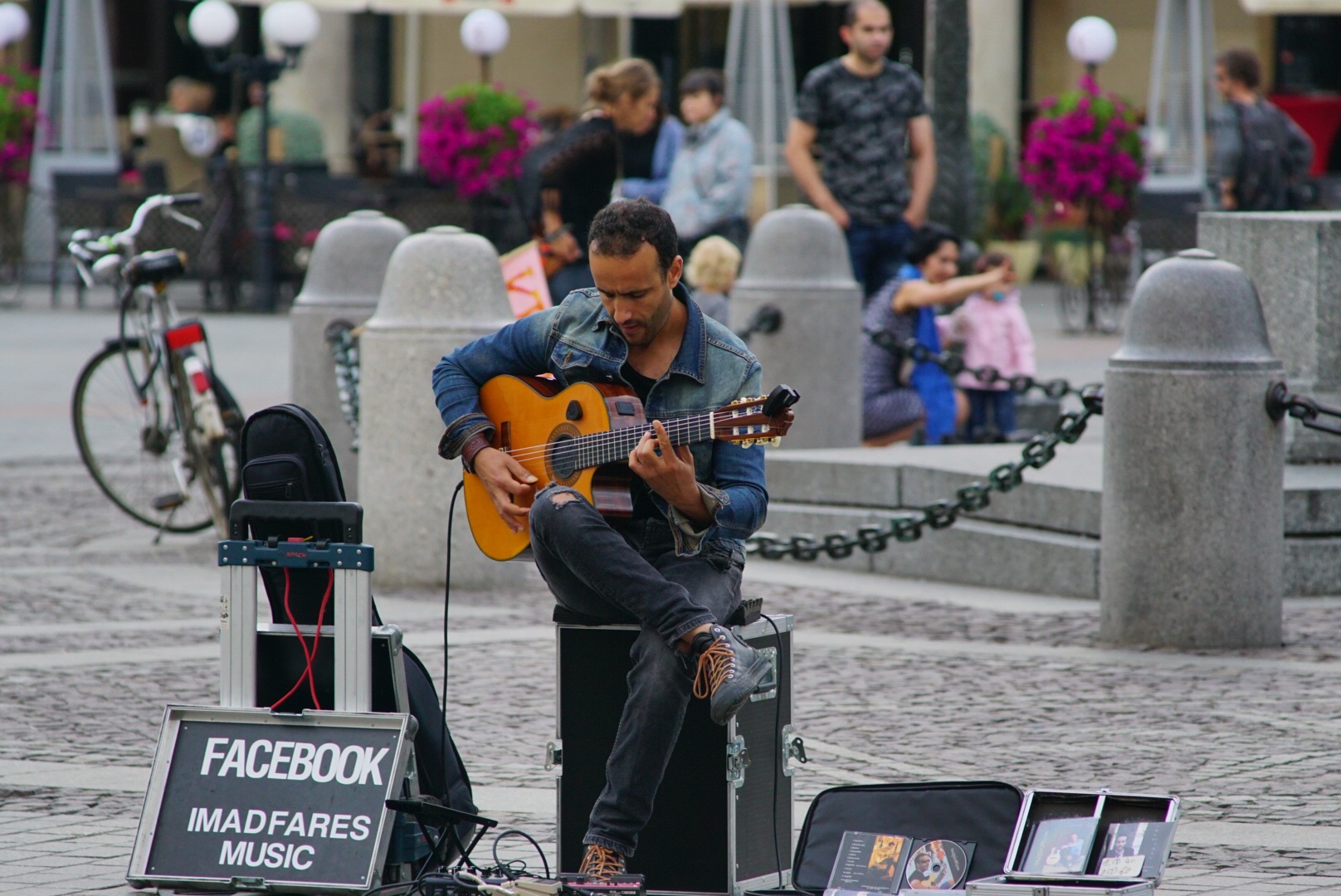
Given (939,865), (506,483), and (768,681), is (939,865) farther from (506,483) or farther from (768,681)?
(506,483)

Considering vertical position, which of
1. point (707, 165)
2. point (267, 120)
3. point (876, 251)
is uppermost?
point (267, 120)

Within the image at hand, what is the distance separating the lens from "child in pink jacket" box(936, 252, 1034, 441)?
34.0 ft

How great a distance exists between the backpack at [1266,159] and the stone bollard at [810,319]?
11.1 ft

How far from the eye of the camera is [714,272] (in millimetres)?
10273

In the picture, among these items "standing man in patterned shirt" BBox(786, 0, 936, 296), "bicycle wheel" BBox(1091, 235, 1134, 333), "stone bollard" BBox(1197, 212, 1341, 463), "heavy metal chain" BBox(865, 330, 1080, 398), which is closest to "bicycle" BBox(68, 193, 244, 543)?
"heavy metal chain" BBox(865, 330, 1080, 398)

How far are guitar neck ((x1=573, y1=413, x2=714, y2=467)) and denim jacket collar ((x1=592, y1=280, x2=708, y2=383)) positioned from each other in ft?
0.48

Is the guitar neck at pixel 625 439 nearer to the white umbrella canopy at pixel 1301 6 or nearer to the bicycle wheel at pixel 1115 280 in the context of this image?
the bicycle wheel at pixel 1115 280

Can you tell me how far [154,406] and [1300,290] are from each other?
469 centimetres

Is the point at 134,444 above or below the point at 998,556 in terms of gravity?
above

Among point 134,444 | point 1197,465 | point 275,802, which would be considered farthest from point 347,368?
point 275,802

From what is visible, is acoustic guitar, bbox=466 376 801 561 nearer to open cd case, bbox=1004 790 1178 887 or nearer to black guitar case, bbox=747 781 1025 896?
black guitar case, bbox=747 781 1025 896

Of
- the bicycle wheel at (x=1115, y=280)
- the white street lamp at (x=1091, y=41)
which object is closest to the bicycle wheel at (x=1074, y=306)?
the bicycle wheel at (x=1115, y=280)

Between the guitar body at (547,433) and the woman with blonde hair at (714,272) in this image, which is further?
the woman with blonde hair at (714,272)

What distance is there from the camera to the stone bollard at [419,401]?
26.4 ft
